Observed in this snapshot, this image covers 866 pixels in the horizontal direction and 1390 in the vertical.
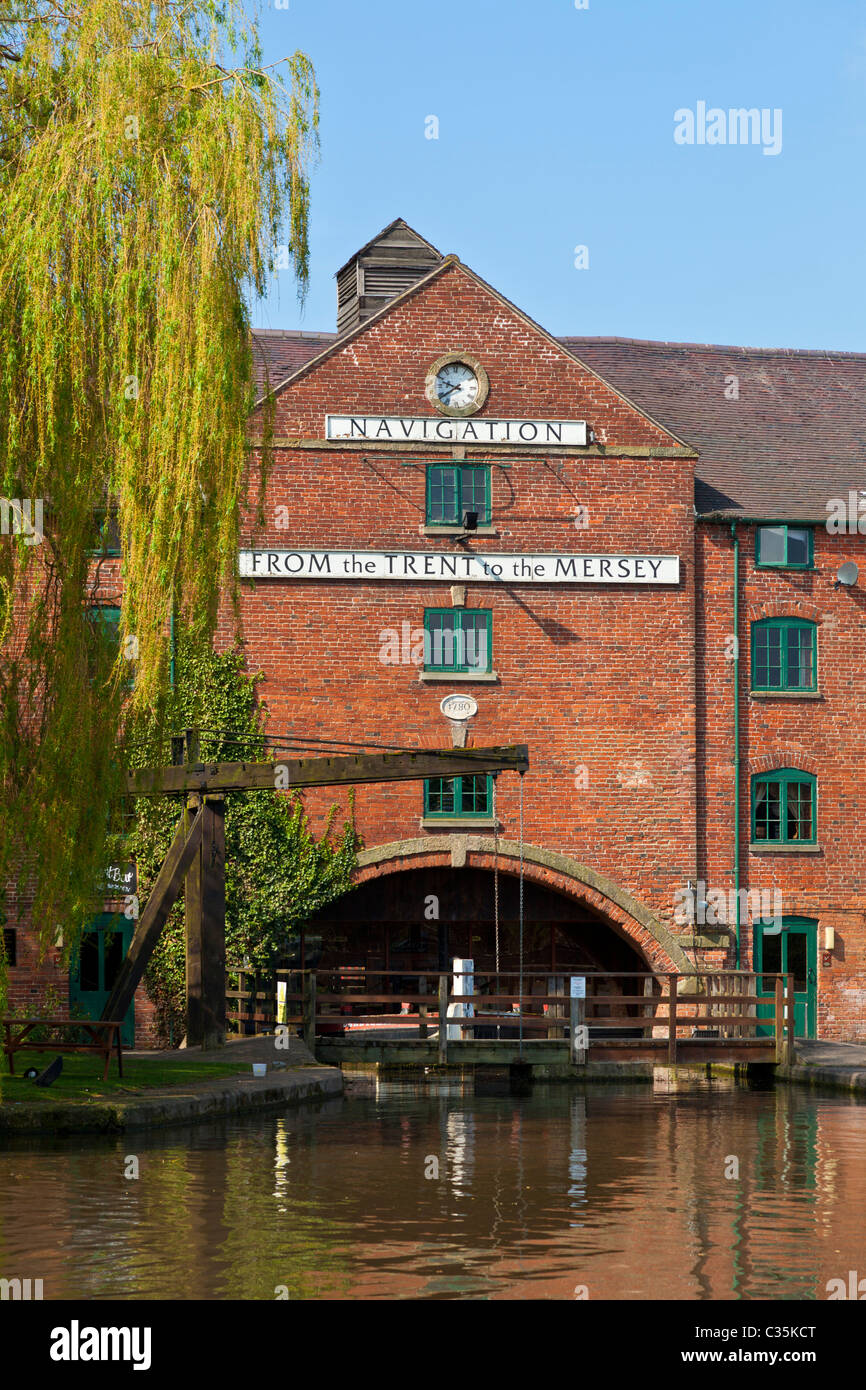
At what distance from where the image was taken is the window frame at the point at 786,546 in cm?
2706

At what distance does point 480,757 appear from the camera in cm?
2038

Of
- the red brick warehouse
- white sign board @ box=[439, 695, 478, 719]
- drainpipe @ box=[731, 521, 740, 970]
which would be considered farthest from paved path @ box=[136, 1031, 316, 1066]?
drainpipe @ box=[731, 521, 740, 970]

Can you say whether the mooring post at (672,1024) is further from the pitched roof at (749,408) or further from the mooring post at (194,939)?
the pitched roof at (749,408)

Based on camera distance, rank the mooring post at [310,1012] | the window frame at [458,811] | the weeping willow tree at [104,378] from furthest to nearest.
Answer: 1. the window frame at [458,811]
2. the mooring post at [310,1012]
3. the weeping willow tree at [104,378]

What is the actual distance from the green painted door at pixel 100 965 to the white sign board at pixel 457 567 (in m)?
5.54

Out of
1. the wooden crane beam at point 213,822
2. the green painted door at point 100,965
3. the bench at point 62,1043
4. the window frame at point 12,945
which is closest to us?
the bench at point 62,1043

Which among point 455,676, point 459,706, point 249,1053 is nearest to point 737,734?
point 459,706

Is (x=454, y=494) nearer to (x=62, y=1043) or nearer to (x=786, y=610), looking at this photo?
(x=786, y=610)

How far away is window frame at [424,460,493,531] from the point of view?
86.5ft

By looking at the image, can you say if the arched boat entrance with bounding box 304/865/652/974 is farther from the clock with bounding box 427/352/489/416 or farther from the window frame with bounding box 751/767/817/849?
the clock with bounding box 427/352/489/416

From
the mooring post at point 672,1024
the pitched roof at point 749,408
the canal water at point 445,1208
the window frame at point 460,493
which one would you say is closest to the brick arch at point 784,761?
the pitched roof at point 749,408

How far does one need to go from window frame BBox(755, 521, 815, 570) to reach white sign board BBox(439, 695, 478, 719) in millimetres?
5073

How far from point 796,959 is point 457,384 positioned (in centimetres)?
1028

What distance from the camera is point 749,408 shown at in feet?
98.6
